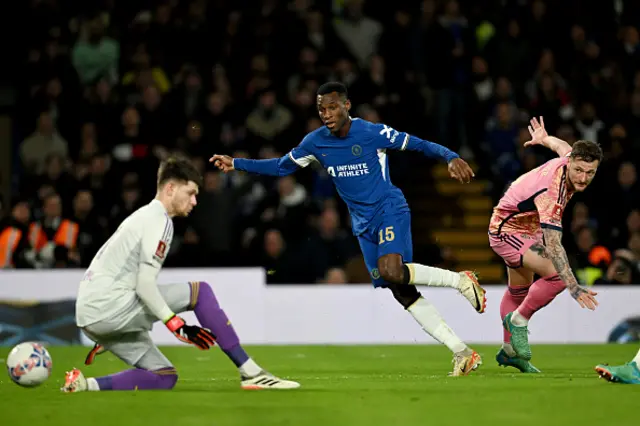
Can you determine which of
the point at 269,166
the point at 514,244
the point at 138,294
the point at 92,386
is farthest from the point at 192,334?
the point at 514,244

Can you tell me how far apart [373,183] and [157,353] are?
2613 mm

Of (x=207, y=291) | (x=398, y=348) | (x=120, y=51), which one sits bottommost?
(x=398, y=348)

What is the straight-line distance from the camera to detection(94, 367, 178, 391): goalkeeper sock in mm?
7578

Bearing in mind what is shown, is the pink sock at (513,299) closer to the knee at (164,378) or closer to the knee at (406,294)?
the knee at (406,294)

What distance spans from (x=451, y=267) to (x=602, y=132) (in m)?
3.24

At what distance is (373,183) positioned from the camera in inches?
374

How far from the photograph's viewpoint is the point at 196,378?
372 inches

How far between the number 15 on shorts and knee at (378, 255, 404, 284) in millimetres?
181

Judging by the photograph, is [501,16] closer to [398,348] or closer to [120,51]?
[120,51]

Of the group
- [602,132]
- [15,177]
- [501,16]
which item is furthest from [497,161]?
[15,177]

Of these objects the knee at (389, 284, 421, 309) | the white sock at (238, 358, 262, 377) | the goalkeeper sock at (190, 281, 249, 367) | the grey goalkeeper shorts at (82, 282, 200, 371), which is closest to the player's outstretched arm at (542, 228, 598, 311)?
the knee at (389, 284, 421, 309)

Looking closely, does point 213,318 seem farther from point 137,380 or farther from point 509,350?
point 509,350

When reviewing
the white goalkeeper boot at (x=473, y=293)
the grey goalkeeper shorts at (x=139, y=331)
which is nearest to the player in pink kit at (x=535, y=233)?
the white goalkeeper boot at (x=473, y=293)

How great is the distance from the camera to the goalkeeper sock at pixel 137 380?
298 inches
